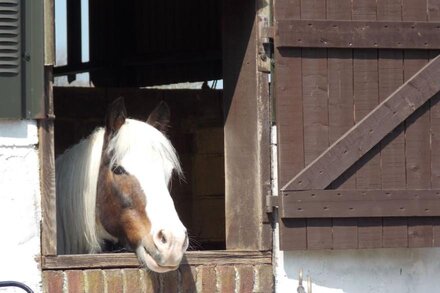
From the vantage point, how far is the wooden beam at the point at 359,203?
6.20 meters

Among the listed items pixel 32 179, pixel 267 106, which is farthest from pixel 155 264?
pixel 267 106

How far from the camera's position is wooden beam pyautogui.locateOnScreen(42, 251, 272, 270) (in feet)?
19.4

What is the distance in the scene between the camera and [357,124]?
6.34 meters

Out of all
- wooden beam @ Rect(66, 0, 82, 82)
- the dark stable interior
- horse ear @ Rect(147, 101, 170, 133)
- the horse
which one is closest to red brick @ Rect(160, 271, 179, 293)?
the horse

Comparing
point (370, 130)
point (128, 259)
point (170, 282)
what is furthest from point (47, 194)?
point (370, 130)

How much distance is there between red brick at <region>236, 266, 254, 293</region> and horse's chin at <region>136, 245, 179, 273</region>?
661 mm

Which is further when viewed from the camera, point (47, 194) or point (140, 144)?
point (140, 144)

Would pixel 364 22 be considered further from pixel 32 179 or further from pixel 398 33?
pixel 32 179

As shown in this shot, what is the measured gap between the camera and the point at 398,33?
644cm

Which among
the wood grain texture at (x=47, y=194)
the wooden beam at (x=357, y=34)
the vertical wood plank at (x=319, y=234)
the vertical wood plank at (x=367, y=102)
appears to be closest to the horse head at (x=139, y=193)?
the wood grain texture at (x=47, y=194)

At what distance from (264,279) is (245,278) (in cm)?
11

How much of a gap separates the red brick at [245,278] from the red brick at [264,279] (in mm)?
30

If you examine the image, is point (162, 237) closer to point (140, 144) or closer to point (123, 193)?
point (123, 193)

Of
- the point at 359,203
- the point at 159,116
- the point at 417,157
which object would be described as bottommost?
the point at 359,203
